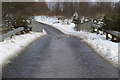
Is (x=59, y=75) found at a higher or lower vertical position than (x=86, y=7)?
lower

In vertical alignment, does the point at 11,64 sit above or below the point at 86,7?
below

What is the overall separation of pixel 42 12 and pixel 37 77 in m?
87.1

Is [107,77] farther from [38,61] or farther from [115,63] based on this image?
[38,61]

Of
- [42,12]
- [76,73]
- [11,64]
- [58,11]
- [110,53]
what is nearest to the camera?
[76,73]

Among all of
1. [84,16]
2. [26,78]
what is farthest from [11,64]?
[84,16]

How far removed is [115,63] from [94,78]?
2.67m

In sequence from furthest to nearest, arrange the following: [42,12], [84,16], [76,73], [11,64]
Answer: [42,12] < [84,16] < [11,64] < [76,73]

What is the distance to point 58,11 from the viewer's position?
271 ft

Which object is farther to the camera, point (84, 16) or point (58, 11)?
point (58, 11)

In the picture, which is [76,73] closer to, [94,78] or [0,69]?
[94,78]

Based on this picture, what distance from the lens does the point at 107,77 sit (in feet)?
28.5

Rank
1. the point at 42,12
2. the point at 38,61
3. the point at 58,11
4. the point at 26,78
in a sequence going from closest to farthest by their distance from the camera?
1. the point at 26,78
2. the point at 38,61
3. the point at 58,11
4. the point at 42,12

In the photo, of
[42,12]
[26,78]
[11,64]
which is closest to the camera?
[26,78]

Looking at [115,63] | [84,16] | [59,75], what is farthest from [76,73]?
[84,16]
